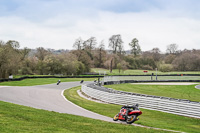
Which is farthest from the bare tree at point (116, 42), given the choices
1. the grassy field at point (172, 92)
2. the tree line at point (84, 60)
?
the grassy field at point (172, 92)

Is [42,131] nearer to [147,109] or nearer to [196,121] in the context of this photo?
[196,121]

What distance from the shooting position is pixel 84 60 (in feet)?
293

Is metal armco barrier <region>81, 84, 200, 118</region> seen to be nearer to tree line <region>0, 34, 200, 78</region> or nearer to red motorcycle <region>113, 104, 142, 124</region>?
red motorcycle <region>113, 104, 142, 124</region>

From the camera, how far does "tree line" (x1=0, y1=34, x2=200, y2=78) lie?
55.9 m

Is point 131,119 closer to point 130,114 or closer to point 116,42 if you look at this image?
point 130,114

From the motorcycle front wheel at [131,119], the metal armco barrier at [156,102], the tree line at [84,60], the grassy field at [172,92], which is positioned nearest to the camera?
the motorcycle front wheel at [131,119]

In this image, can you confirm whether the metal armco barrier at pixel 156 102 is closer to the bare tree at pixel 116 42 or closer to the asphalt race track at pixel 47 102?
the asphalt race track at pixel 47 102

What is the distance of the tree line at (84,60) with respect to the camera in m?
55.9

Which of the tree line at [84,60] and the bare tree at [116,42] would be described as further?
the bare tree at [116,42]

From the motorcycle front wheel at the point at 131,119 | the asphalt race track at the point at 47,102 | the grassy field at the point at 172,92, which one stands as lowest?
the grassy field at the point at 172,92

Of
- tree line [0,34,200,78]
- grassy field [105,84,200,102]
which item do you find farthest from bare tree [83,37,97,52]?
grassy field [105,84,200,102]

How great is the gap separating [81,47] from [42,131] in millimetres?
94515

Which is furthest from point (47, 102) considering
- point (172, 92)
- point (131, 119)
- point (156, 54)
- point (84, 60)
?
point (156, 54)

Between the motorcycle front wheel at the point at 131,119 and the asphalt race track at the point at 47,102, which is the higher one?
the motorcycle front wheel at the point at 131,119
